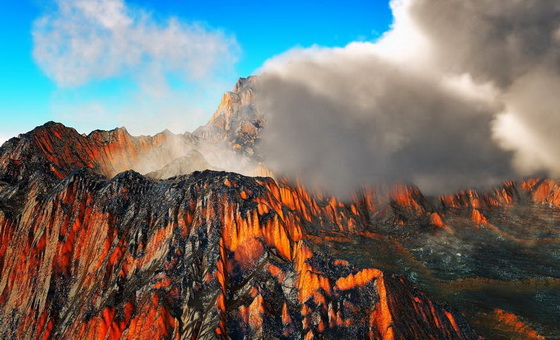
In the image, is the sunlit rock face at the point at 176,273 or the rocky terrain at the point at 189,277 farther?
the rocky terrain at the point at 189,277

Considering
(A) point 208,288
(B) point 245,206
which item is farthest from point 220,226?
(A) point 208,288

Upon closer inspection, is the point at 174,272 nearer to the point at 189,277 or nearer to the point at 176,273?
the point at 176,273

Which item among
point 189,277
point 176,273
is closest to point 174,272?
point 176,273

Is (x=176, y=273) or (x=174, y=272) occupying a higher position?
(x=174, y=272)

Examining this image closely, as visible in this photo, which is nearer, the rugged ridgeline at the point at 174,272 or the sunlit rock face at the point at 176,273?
the sunlit rock face at the point at 176,273

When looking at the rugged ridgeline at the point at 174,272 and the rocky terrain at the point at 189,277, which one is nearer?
the rugged ridgeline at the point at 174,272

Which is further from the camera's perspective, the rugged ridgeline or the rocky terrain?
the rocky terrain

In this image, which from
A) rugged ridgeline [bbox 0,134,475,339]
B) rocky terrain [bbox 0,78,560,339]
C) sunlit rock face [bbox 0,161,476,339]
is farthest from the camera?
rocky terrain [bbox 0,78,560,339]

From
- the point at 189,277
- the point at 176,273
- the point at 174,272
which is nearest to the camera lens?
the point at 189,277

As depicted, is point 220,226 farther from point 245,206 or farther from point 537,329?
point 537,329

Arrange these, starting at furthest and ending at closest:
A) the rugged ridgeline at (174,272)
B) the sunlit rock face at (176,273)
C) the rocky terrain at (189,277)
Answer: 1. the rocky terrain at (189,277)
2. the rugged ridgeline at (174,272)
3. the sunlit rock face at (176,273)

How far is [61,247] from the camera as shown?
132m

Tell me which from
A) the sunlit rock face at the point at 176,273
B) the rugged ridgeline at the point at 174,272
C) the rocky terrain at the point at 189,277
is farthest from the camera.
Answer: the rocky terrain at the point at 189,277

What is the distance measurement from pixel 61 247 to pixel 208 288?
57.3 metres
